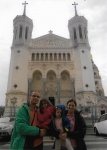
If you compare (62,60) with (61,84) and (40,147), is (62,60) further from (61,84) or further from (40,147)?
(40,147)

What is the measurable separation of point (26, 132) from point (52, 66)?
24949mm

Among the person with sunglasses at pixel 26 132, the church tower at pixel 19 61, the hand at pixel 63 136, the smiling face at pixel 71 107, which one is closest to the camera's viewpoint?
the person with sunglasses at pixel 26 132

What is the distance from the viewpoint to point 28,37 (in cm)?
2877

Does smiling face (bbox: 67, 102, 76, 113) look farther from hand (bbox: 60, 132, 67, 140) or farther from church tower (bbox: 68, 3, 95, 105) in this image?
church tower (bbox: 68, 3, 95, 105)

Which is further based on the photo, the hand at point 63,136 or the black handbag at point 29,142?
the hand at point 63,136

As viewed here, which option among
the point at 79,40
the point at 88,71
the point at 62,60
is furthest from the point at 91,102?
the point at 79,40

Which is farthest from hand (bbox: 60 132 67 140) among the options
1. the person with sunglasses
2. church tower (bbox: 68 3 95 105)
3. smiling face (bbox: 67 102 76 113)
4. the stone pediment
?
the stone pediment

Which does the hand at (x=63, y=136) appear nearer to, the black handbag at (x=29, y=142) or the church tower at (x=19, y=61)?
the black handbag at (x=29, y=142)

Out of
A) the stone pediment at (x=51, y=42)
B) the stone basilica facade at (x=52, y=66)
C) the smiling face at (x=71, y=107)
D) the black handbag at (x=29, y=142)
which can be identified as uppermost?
the stone pediment at (x=51, y=42)

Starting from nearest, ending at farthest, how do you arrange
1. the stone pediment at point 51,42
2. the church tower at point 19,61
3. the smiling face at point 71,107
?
the smiling face at point 71,107, the church tower at point 19,61, the stone pediment at point 51,42

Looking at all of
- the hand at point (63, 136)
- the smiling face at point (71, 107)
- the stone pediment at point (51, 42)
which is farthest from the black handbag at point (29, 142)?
the stone pediment at point (51, 42)

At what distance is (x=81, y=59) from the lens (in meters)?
27.0

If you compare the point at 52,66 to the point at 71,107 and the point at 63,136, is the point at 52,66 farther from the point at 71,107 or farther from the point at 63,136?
the point at 63,136

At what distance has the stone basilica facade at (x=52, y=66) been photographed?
82.5 ft
